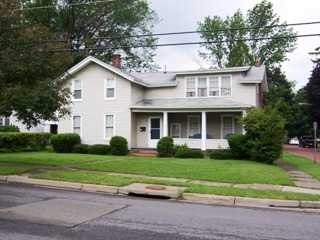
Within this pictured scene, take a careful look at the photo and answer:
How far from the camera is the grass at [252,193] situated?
1277 cm

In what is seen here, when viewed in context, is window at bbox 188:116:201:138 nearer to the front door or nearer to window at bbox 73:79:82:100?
the front door

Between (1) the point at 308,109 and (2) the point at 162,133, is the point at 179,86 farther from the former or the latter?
(1) the point at 308,109

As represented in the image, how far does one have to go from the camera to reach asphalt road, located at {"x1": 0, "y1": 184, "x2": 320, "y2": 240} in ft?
25.9

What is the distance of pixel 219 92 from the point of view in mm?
31531

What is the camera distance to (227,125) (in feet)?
104

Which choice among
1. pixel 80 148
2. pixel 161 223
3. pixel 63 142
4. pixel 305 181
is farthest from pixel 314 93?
pixel 161 223

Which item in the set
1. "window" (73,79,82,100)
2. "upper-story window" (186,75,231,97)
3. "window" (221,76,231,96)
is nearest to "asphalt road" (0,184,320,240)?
"window" (221,76,231,96)

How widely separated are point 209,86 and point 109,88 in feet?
23.2

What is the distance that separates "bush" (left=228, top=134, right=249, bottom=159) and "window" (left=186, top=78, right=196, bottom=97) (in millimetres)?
6540

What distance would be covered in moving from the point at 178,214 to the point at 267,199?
3.54 metres

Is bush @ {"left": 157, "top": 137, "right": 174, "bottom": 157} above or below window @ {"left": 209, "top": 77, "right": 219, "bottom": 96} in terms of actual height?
below

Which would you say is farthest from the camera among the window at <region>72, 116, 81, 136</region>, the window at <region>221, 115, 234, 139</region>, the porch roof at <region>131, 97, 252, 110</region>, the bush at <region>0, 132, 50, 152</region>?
the window at <region>72, 116, 81, 136</region>

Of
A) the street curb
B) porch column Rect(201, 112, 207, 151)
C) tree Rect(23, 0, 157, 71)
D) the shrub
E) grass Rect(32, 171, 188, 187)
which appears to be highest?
tree Rect(23, 0, 157, 71)

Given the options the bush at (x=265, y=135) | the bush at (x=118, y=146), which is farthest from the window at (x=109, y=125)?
the bush at (x=265, y=135)
